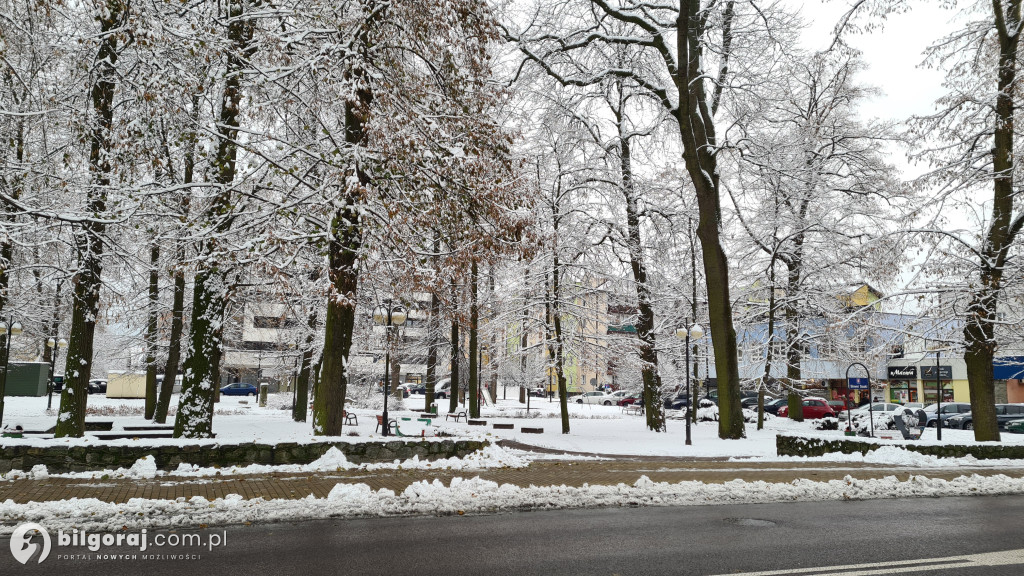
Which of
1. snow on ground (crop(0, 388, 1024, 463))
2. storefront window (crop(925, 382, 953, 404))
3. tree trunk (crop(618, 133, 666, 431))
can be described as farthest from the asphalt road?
storefront window (crop(925, 382, 953, 404))

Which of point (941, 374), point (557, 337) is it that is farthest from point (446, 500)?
point (941, 374)

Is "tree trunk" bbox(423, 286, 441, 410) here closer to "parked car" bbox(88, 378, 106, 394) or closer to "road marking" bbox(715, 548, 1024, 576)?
"road marking" bbox(715, 548, 1024, 576)

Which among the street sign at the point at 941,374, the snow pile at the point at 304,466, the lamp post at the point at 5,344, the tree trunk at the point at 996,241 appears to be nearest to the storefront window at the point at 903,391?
the street sign at the point at 941,374

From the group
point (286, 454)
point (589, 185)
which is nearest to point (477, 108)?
point (286, 454)

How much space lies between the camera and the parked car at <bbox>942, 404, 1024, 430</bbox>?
99.8ft

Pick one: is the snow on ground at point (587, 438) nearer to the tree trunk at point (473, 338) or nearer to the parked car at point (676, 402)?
the tree trunk at point (473, 338)

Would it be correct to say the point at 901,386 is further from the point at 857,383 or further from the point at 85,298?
the point at 85,298

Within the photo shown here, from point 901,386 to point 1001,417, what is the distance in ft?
78.2

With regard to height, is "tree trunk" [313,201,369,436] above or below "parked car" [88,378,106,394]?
above

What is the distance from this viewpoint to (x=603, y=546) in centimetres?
632

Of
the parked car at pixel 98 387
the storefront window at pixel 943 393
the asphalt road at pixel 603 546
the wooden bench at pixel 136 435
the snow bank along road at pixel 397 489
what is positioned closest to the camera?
the asphalt road at pixel 603 546

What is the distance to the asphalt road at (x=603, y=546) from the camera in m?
5.50

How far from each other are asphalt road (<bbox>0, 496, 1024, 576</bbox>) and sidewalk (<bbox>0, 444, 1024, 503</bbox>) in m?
1.86

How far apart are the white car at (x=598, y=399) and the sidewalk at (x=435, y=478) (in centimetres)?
4655
